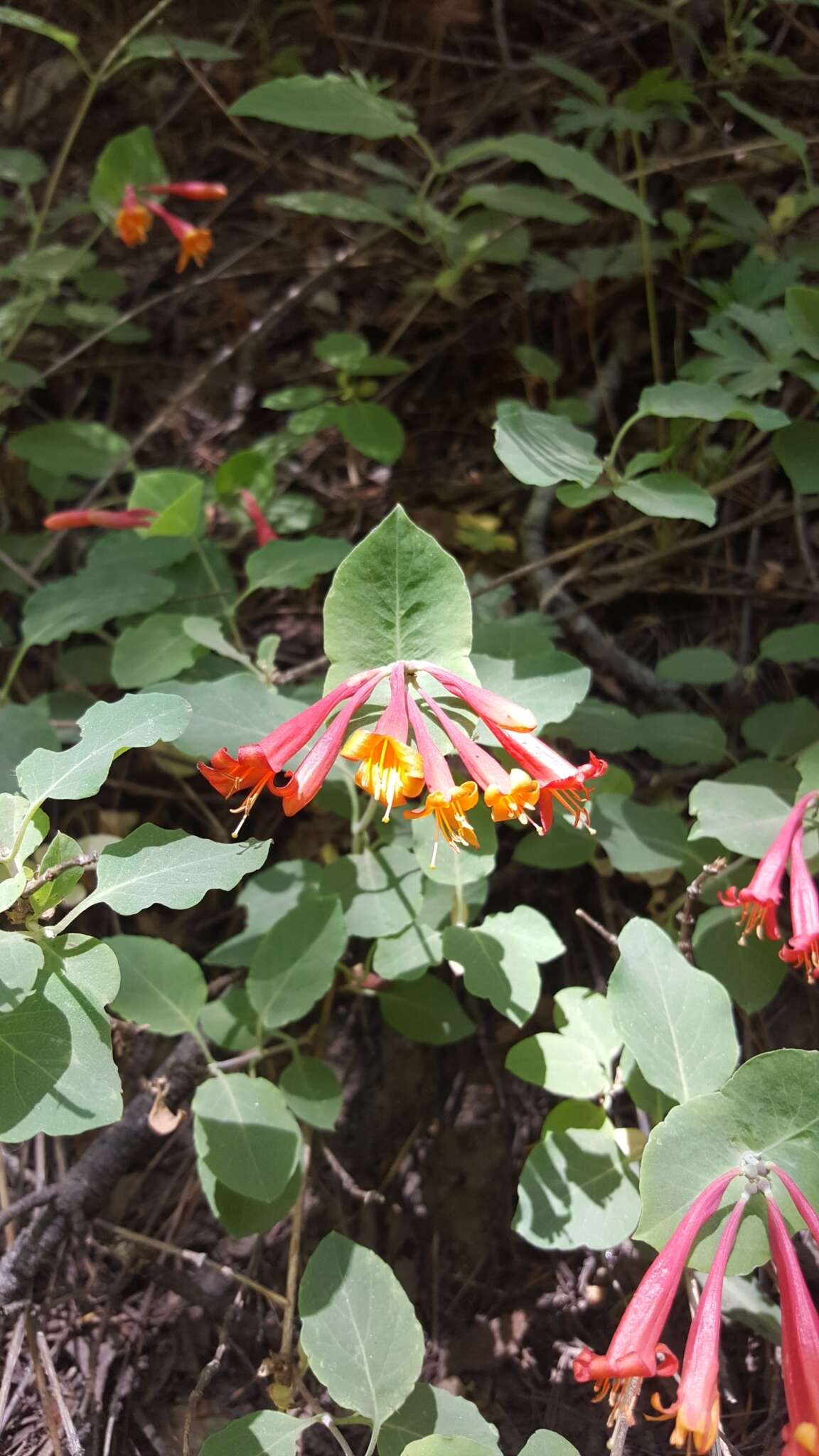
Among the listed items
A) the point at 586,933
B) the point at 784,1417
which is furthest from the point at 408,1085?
the point at 784,1417

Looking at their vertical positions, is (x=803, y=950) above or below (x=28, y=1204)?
above

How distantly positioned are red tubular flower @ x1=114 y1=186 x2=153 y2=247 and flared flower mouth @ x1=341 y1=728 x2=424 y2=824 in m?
1.68

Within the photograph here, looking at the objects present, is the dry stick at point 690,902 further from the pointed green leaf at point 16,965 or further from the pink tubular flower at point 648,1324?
the pointed green leaf at point 16,965

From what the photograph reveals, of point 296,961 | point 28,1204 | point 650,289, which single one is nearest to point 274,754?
point 296,961

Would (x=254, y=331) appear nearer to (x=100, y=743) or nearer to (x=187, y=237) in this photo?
(x=187, y=237)

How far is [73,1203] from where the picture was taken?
1214 millimetres

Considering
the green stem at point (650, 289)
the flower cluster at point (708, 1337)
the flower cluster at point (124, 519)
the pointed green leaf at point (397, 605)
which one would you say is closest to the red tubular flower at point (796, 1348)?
the flower cluster at point (708, 1337)

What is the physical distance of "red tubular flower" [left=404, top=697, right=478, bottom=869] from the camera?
0.86m

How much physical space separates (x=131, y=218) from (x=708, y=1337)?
2.21m

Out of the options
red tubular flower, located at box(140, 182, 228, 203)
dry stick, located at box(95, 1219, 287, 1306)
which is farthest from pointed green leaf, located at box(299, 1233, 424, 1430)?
red tubular flower, located at box(140, 182, 228, 203)

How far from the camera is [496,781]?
2.93 ft

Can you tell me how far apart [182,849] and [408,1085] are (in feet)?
2.20

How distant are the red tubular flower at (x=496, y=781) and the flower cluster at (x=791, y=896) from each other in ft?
1.01

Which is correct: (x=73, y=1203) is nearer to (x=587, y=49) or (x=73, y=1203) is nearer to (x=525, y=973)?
(x=525, y=973)
